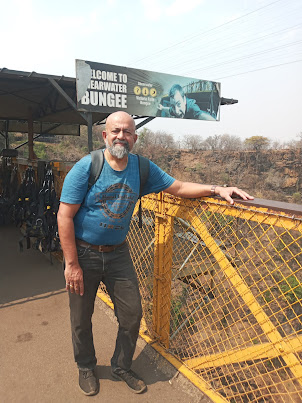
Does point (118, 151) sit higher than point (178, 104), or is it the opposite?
point (178, 104)

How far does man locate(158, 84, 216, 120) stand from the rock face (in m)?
12.2

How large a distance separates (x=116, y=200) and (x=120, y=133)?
0.46 m

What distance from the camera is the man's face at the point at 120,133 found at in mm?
1879

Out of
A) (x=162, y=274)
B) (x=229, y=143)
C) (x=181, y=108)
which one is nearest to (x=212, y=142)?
(x=229, y=143)

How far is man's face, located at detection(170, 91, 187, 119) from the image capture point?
10.8 meters

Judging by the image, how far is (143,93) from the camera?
981 centimetres

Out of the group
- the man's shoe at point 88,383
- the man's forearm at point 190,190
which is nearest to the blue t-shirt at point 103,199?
the man's forearm at point 190,190

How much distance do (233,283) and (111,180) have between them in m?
1.09

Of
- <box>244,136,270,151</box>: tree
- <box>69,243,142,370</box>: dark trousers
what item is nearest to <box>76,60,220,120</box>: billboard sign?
<box>69,243,142,370</box>: dark trousers

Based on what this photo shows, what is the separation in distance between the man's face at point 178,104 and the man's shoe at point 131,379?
10051 mm

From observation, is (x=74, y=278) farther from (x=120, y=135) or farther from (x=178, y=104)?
(x=178, y=104)

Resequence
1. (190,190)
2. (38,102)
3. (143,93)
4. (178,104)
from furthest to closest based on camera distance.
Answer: (178,104)
(143,93)
(38,102)
(190,190)

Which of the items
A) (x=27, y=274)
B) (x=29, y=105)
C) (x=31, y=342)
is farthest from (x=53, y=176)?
(x=29, y=105)

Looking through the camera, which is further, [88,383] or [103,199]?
[88,383]
